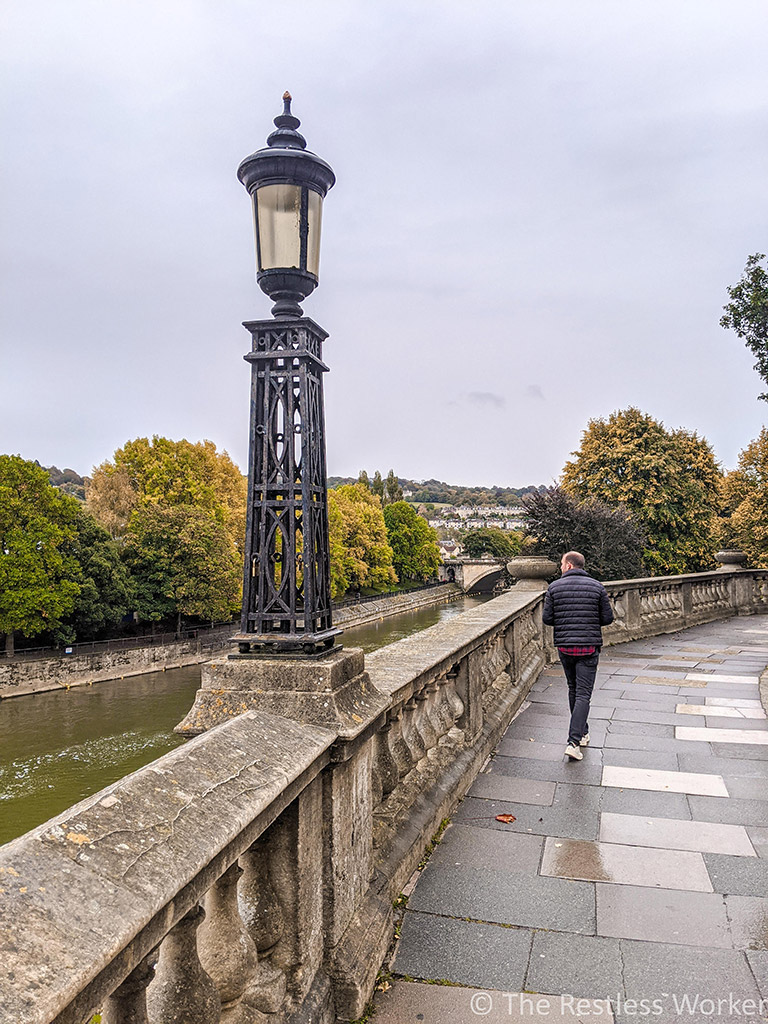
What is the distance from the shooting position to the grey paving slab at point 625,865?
3436 mm

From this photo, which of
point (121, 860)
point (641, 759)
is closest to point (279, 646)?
point (121, 860)

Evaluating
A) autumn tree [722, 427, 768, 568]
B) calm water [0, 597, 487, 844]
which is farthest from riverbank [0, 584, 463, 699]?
autumn tree [722, 427, 768, 568]

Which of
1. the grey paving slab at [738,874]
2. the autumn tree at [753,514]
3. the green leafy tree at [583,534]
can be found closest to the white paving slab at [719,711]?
the grey paving slab at [738,874]

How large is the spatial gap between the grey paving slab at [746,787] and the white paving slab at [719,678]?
3.60 m

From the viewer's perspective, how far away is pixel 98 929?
1190 mm

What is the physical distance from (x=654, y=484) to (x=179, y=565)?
945 inches

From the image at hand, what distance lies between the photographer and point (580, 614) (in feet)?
18.7

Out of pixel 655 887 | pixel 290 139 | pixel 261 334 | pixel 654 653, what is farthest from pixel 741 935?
pixel 654 653

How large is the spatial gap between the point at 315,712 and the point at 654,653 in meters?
8.94

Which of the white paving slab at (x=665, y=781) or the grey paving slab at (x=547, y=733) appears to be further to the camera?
the grey paving slab at (x=547, y=733)

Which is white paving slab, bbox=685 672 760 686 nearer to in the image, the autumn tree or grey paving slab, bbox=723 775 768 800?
grey paving slab, bbox=723 775 768 800

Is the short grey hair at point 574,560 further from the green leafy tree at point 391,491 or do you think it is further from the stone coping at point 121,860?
the green leafy tree at point 391,491

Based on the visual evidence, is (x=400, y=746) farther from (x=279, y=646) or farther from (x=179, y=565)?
(x=179, y=565)

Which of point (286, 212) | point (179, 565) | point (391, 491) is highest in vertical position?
point (391, 491)
